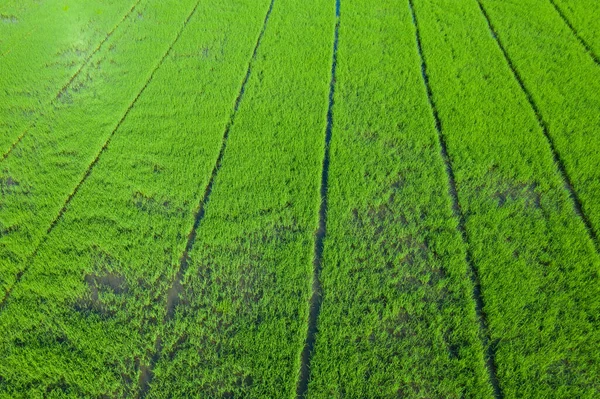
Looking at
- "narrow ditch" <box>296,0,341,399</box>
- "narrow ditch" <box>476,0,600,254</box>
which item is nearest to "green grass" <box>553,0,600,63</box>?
"narrow ditch" <box>476,0,600,254</box>

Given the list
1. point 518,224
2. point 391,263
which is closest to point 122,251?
point 391,263

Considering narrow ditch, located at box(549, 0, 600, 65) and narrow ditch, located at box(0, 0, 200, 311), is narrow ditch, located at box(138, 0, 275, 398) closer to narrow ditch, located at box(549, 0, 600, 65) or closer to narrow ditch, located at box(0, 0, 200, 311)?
narrow ditch, located at box(0, 0, 200, 311)

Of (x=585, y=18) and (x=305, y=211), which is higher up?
(x=585, y=18)

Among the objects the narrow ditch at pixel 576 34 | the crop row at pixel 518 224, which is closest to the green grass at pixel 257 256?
the crop row at pixel 518 224

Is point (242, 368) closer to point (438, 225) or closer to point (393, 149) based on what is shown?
point (438, 225)

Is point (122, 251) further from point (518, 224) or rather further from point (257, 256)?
point (518, 224)

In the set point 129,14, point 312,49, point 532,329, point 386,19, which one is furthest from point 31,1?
point 532,329

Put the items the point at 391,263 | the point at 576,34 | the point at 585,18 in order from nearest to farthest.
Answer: the point at 391,263 → the point at 576,34 → the point at 585,18

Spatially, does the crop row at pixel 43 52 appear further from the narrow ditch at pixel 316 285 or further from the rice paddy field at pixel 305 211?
the narrow ditch at pixel 316 285

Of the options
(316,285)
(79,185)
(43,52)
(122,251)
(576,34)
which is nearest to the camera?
(316,285)
